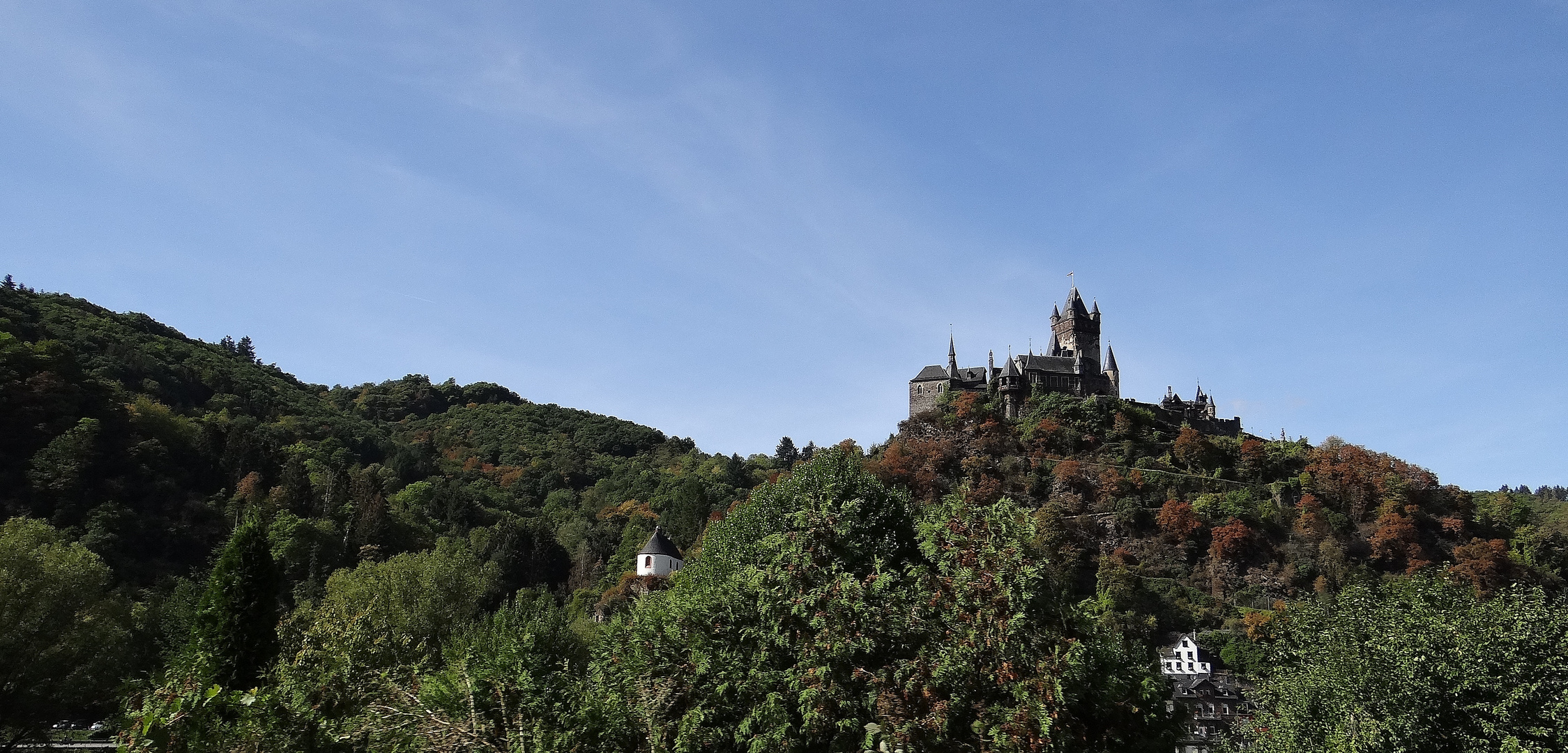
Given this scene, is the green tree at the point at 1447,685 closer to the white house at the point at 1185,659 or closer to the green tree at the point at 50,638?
the white house at the point at 1185,659

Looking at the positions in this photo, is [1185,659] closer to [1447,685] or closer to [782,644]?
[1447,685]

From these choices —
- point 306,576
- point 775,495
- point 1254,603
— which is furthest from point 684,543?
point 775,495

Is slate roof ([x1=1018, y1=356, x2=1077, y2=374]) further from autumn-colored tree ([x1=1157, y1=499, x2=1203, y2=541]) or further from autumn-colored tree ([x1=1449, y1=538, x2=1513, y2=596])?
autumn-colored tree ([x1=1449, y1=538, x2=1513, y2=596])

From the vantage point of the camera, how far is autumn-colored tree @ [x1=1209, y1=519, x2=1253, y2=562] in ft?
215

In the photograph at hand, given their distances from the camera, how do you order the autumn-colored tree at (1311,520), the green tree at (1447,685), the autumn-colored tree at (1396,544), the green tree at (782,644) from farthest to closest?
the autumn-colored tree at (1311,520), the autumn-colored tree at (1396,544), the green tree at (1447,685), the green tree at (782,644)

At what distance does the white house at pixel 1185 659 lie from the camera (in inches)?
2314

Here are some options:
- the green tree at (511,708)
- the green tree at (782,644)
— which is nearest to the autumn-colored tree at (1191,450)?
the green tree at (782,644)

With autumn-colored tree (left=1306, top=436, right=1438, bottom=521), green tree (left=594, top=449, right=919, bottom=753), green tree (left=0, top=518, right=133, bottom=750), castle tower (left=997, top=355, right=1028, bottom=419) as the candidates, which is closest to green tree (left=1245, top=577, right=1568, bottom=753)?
green tree (left=594, top=449, right=919, bottom=753)

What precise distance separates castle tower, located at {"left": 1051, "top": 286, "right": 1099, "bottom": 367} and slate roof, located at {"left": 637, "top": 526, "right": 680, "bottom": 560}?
43453mm

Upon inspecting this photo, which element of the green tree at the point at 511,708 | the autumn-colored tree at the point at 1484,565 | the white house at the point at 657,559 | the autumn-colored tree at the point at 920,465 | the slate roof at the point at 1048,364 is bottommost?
the green tree at the point at 511,708

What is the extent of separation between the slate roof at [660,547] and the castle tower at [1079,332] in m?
43.5

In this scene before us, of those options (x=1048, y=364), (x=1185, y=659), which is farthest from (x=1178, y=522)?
(x=1048, y=364)

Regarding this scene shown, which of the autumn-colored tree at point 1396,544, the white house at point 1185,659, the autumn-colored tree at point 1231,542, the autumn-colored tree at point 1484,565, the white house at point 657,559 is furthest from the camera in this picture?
the autumn-colored tree at point 1231,542

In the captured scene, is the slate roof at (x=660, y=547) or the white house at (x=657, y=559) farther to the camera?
the slate roof at (x=660, y=547)
